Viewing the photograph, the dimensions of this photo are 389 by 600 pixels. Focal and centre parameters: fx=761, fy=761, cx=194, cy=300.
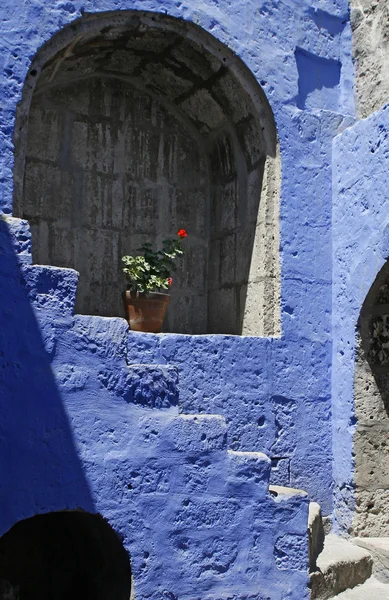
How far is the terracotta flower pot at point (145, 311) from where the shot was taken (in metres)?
5.00

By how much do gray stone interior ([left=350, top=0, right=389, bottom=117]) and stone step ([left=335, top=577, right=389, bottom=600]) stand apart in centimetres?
334

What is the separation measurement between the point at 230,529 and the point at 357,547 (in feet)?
4.32

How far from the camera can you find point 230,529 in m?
4.11

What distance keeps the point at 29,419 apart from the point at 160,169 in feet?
9.57

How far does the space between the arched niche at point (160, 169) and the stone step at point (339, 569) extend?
1519mm

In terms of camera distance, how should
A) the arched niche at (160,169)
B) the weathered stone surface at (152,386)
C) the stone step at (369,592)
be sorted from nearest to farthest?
the weathered stone surface at (152,386) → the stone step at (369,592) → the arched niche at (160,169)

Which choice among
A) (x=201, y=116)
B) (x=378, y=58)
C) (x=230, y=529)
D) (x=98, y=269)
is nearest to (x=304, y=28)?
(x=378, y=58)

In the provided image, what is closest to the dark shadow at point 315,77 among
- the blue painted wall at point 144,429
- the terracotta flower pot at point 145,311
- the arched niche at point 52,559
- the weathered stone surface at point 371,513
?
the blue painted wall at point 144,429

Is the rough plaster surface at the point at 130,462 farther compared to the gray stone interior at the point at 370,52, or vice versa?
the gray stone interior at the point at 370,52

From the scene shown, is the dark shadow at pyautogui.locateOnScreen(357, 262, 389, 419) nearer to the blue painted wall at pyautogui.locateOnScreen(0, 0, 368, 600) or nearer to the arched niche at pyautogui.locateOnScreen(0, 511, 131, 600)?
the blue painted wall at pyautogui.locateOnScreen(0, 0, 368, 600)

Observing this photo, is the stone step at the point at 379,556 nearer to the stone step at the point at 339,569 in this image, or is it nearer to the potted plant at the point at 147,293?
the stone step at the point at 339,569

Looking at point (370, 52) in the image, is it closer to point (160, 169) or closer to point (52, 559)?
point (160, 169)

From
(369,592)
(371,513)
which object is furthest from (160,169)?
(369,592)

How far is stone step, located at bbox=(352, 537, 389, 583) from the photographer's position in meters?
4.82
